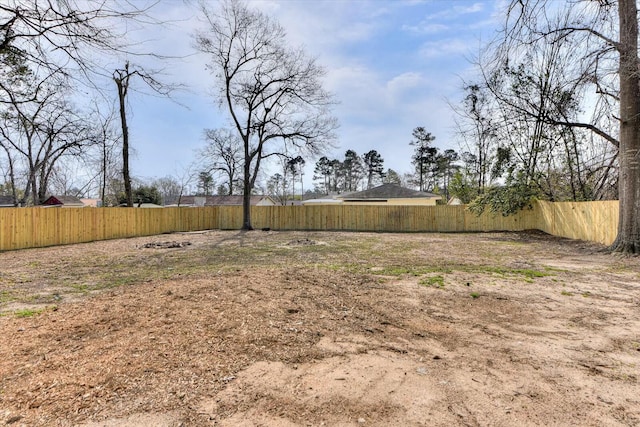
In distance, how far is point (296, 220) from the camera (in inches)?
778

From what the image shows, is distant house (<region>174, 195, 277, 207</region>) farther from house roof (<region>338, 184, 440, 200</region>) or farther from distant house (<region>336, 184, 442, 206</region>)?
distant house (<region>336, 184, 442, 206</region>)

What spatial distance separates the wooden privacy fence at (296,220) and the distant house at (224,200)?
16582 millimetres

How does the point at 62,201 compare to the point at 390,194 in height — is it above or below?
below

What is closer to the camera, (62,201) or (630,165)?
(630,165)

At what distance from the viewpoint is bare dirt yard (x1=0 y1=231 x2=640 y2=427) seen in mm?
1751

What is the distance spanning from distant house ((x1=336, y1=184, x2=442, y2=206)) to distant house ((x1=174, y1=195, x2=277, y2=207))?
13834 millimetres

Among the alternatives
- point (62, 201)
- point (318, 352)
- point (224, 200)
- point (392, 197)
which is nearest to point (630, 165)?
point (318, 352)

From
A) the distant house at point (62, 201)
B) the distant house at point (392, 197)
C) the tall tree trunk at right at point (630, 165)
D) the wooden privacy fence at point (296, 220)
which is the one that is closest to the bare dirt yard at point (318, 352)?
the tall tree trunk at right at point (630, 165)

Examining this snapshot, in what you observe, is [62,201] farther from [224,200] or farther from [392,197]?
[392,197]

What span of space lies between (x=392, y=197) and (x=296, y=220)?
10.2 m

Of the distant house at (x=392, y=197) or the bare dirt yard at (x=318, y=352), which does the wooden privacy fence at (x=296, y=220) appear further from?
the distant house at (x=392, y=197)

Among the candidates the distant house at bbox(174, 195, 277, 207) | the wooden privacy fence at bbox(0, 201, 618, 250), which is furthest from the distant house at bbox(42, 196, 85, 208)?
the wooden privacy fence at bbox(0, 201, 618, 250)

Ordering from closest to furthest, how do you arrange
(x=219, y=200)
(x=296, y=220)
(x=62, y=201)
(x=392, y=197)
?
(x=296, y=220)
(x=392, y=197)
(x=62, y=201)
(x=219, y=200)

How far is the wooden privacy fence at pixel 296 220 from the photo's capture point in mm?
10227
